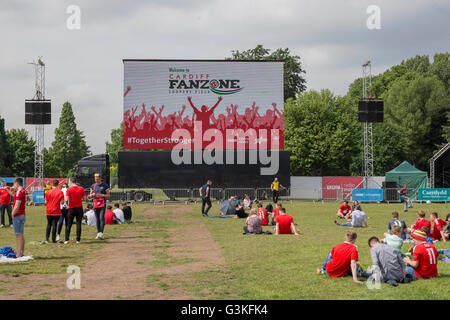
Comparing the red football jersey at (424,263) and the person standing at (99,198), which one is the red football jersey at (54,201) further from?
the red football jersey at (424,263)

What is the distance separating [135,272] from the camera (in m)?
10.4

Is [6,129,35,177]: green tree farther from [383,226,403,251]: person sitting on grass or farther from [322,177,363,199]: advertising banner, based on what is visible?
[383,226,403,251]: person sitting on grass

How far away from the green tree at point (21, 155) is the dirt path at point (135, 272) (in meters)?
66.4

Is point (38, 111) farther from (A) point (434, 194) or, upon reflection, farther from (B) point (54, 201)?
(A) point (434, 194)

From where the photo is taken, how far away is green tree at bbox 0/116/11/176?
231 feet

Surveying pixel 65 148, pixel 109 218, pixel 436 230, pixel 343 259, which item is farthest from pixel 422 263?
pixel 65 148

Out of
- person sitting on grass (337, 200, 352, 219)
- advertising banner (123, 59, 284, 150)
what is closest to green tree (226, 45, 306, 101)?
advertising banner (123, 59, 284, 150)

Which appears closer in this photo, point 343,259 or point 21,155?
point 343,259

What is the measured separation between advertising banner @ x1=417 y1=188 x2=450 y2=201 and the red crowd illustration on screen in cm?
1188

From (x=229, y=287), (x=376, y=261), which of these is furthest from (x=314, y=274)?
(x=229, y=287)

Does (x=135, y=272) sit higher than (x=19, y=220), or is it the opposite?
(x=19, y=220)

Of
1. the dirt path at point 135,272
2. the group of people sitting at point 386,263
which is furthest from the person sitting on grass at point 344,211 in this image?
the group of people sitting at point 386,263

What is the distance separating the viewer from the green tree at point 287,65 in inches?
2511

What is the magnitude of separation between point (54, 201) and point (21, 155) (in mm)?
69866
